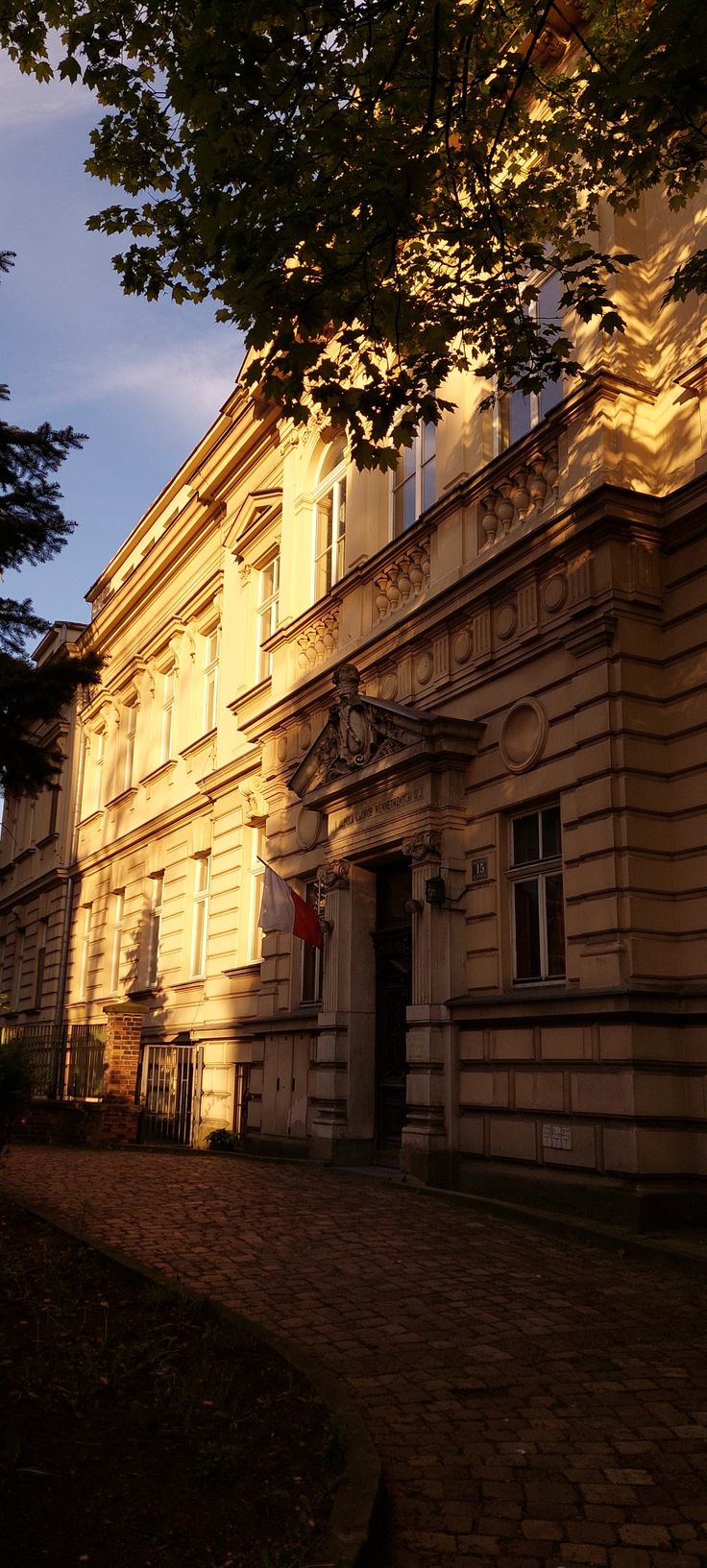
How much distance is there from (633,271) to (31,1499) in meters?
10.4

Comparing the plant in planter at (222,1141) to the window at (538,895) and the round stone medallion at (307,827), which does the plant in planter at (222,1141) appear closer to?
the round stone medallion at (307,827)

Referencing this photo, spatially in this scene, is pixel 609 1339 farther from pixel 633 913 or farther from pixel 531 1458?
pixel 633 913

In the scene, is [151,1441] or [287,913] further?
[287,913]

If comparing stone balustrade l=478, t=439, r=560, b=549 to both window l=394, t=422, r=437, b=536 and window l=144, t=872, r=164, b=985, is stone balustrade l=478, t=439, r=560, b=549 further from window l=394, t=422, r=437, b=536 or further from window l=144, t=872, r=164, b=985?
window l=144, t=872, r=164, b=985

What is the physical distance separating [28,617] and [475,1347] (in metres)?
8.92

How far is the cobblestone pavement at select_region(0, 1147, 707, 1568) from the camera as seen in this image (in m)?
4.26

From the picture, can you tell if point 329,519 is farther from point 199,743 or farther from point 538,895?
point 538,895

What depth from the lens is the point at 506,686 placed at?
11617 millimetres

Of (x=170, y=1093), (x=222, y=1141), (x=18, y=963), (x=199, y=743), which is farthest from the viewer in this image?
(x=18, y=963)

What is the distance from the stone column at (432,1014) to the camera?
37.5 feet

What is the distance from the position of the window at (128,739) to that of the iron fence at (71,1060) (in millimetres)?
9078

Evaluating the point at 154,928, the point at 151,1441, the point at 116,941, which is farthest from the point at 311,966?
the point at 116,941

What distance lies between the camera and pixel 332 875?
14281 millimetres

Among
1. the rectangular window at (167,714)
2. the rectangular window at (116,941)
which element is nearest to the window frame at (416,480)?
the rectangular window at (167,714)
